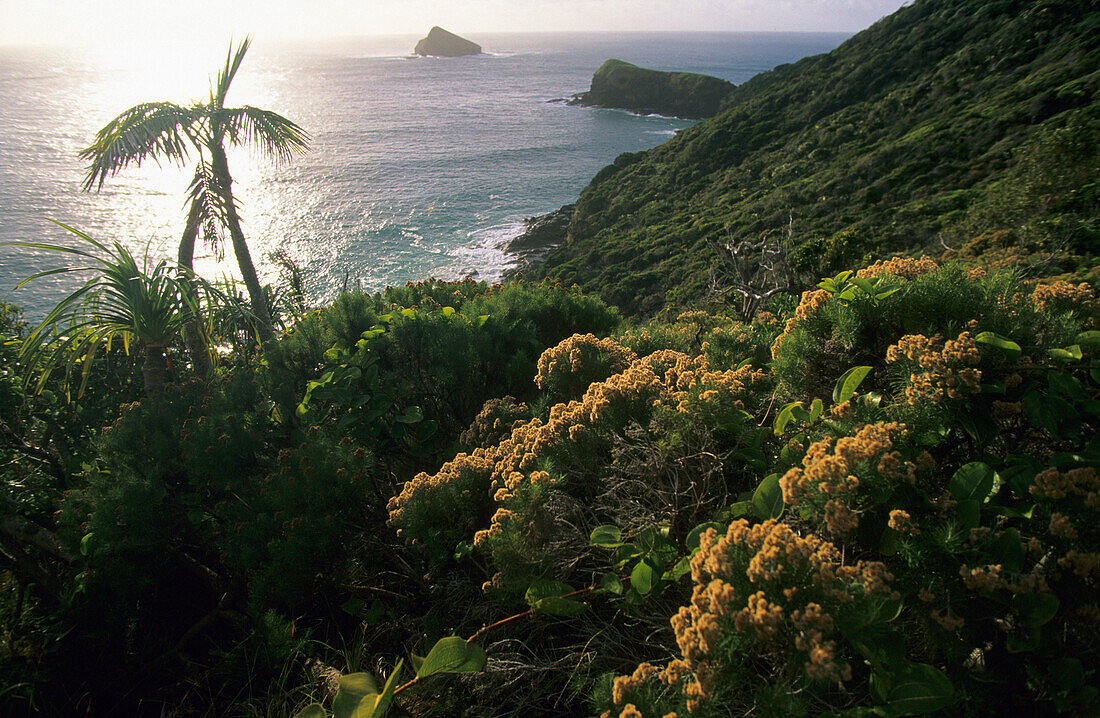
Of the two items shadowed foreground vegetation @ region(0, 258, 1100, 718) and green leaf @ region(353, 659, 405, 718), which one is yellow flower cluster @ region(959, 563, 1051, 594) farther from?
green leaf @ region(353, 659, 405, 718)

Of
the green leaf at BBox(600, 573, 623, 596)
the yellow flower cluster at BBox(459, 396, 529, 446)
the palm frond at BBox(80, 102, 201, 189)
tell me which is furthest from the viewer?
the palm frond at BBox(80, 102, 201, 189)

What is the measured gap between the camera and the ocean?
25812 mm

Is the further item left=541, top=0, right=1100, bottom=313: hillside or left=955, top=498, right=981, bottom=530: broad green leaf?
left=541, top=0, right=1100, bottom=313: hillside

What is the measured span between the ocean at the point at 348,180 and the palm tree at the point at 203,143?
1.81 ft

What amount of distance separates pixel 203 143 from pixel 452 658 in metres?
8.18

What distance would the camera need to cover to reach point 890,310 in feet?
6.49

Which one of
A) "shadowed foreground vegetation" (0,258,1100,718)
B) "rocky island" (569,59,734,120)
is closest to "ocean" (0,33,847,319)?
"rocky island" (569,59,734,120)

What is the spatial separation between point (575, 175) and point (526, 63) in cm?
9463

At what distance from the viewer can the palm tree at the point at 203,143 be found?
21.7ft

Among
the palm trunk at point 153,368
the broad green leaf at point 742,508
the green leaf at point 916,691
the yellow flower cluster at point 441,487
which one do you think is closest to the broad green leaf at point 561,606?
the broad green leaf at point 742,508

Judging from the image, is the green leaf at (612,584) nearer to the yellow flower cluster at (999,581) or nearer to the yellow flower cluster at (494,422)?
the yellow flower cluster at (999,581)

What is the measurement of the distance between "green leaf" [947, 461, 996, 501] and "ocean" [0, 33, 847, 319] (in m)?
7.84

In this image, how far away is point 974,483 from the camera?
1.33 meters

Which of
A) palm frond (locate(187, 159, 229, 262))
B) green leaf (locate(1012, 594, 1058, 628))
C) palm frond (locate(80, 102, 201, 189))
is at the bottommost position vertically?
green leaf (locate(1012, 594, 1058, 628))
